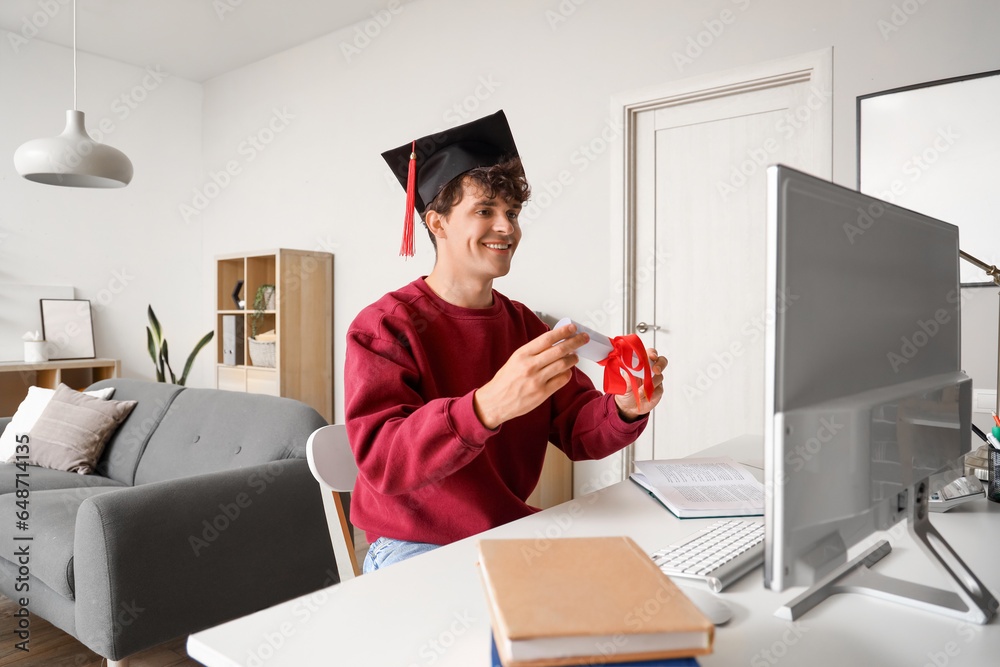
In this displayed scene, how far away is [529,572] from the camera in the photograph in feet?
2.07

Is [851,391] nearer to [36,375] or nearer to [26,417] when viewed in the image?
[26,417]

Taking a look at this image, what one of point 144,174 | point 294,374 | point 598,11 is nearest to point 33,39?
point 144,174

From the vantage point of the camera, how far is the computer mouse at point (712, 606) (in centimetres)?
80

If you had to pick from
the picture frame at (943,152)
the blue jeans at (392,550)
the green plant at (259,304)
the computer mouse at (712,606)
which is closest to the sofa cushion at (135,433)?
the green plant at (259,304)

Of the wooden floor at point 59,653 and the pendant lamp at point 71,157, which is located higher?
the pendant lamp at point 71,157

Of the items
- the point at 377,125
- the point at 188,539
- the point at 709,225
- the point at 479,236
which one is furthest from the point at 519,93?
the point at 188,539

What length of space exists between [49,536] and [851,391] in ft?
7.82

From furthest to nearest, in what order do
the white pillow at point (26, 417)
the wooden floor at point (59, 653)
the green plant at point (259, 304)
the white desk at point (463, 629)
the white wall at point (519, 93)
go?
the green plant at point (259, 304)
the white pillow at point (26, 417)
the white wall at point (519, 93)
the wooden floor at point (59, 653)
the white desk at point (463, 629)

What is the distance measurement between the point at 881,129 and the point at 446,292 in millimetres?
2050

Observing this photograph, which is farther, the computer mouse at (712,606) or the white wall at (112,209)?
the white wall at (112,209)

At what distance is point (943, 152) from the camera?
2412mm

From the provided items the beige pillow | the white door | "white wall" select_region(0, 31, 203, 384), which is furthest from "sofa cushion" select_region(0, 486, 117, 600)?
"white wall" select_region(0, 31, 203, 384)

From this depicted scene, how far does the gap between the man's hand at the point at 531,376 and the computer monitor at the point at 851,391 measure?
0.41 meters

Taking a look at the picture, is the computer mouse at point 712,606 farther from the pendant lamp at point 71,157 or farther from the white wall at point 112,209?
the white wall at point 112,209
